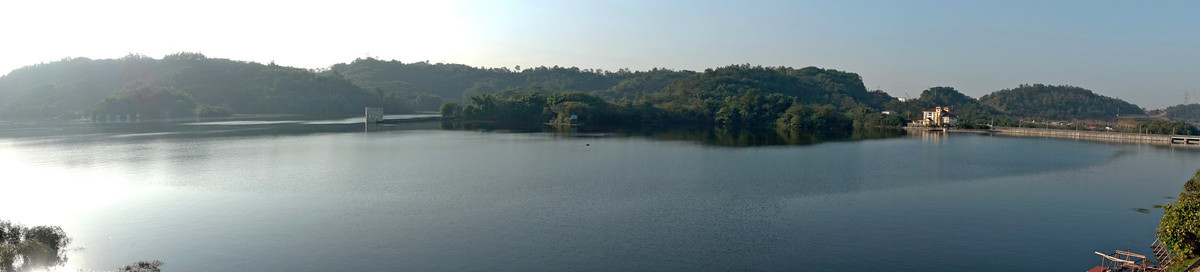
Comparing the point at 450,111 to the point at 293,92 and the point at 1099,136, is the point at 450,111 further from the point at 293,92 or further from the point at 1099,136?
the point at 1099,136

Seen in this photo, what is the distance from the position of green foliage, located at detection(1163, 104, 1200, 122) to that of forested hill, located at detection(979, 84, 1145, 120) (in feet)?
19.0

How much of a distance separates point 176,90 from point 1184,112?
225164mm

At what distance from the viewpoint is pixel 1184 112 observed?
152375mm

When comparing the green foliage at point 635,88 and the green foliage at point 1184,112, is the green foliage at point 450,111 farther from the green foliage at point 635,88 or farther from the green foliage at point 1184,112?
the green foliage at point 1184,112

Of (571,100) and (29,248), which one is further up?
(571,100)

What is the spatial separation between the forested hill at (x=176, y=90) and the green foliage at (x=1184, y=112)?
184 metres

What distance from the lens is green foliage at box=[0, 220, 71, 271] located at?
1469 cm

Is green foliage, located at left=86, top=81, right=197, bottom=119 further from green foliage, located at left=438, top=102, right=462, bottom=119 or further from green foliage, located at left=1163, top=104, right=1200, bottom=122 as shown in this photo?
green foliage, located at left=1163, top=104, right=1200, bottom=122

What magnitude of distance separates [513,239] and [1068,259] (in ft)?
53.2

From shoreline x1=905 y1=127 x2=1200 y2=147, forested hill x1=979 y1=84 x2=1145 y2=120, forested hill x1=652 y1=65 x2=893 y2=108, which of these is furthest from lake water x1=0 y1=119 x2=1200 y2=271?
forested hill x1=979 y1=84 x2=1145 y2=120

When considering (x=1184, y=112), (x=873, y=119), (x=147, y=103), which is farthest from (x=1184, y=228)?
(x=1184, y=112)

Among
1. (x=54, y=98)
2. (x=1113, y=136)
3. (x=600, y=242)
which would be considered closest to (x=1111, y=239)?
(x=600, y=242)

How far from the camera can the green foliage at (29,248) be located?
48.2 ft

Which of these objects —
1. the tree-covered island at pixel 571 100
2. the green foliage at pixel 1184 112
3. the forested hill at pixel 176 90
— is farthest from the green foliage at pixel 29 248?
the green foliage at pixel 1184 112
